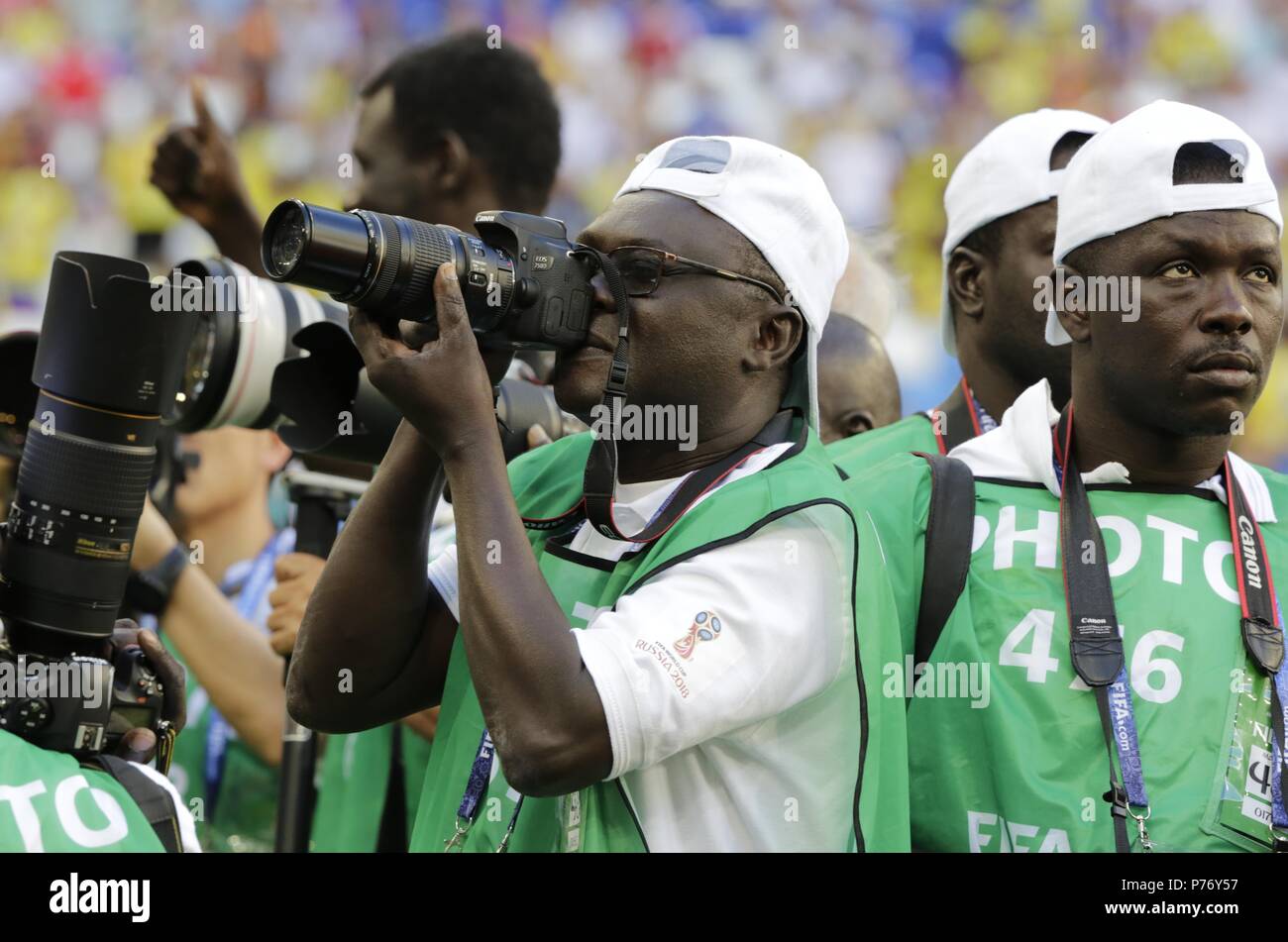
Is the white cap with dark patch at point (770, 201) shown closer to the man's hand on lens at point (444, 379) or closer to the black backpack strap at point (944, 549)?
the black backpack strap at point (944, 549)

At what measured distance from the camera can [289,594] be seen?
3.75 metres

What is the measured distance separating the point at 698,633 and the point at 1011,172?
1.69 m

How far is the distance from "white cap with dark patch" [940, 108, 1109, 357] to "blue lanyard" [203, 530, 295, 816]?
7.17 ft

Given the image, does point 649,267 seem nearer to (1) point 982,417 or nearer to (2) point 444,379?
(2) point 444,379

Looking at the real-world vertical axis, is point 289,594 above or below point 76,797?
above

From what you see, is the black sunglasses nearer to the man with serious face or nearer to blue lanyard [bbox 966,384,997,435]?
blue lanyard [bbox 966,384,997,435]

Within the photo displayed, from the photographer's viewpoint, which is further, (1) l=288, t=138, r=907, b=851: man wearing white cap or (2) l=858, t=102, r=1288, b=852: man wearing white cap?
(2) l=858, t=102, r=1288, b=852: man wearing white cap

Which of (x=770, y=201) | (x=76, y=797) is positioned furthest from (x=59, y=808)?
(x=770, y=201)

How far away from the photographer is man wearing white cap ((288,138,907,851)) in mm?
2135

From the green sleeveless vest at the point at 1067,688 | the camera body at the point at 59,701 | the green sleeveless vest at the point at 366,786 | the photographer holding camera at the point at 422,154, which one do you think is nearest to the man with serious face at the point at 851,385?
the photographer holding camera at the point at 422,154

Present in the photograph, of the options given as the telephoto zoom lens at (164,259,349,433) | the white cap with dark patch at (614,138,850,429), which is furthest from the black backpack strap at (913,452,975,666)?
the telephoto zoom lens at (164,259,349,433)

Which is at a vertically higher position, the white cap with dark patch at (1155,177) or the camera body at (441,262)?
the white cap with dark patch at (1155,177)

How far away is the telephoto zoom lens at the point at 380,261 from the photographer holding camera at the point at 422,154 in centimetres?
204

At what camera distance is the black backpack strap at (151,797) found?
2.28 metres
